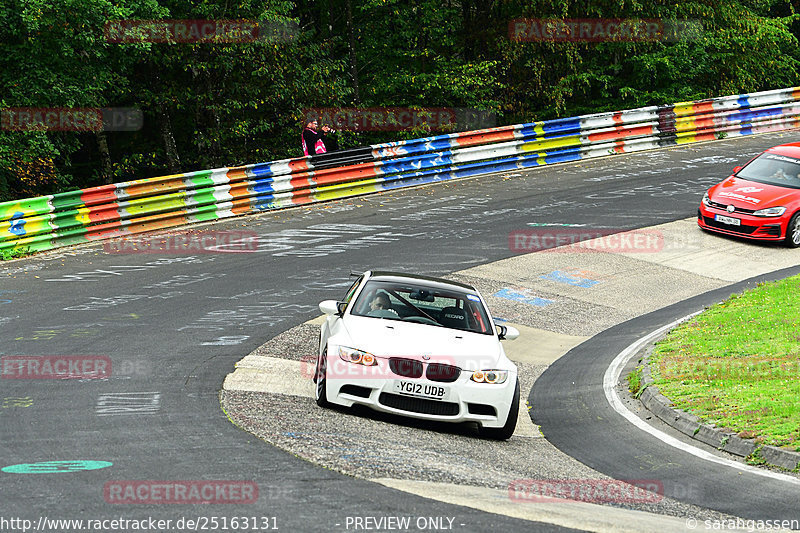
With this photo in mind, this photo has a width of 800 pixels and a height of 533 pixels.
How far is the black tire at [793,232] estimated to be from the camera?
18.7m

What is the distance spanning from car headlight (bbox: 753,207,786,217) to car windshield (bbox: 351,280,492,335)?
10.5m

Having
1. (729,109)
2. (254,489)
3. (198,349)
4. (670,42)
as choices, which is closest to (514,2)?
(670,42)

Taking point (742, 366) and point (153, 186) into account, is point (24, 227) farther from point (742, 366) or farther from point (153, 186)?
point (742, 366)

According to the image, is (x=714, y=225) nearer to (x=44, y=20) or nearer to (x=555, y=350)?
(x=555, y=350)

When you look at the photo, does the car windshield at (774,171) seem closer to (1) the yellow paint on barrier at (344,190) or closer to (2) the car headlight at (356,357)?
(1) the yellow paint on barrier at (344,190)

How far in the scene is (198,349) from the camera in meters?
11.7

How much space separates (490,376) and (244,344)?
4.20 metres

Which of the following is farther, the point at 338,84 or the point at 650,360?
the point at 338,84

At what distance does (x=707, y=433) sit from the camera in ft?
31.4

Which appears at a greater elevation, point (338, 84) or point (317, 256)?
point (338, 84)

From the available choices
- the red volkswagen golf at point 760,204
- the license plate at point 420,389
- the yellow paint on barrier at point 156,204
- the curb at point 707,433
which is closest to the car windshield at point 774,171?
the red volkswagen golf at point 760,204

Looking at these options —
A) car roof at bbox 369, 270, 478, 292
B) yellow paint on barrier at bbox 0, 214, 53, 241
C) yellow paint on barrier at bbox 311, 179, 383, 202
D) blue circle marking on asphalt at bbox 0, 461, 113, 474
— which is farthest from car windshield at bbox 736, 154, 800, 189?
blue circle marking on asphalt at bbox 0, 461, 113, 474

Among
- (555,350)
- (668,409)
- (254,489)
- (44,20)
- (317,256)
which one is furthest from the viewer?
(44,20)

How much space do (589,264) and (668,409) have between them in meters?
7.43
